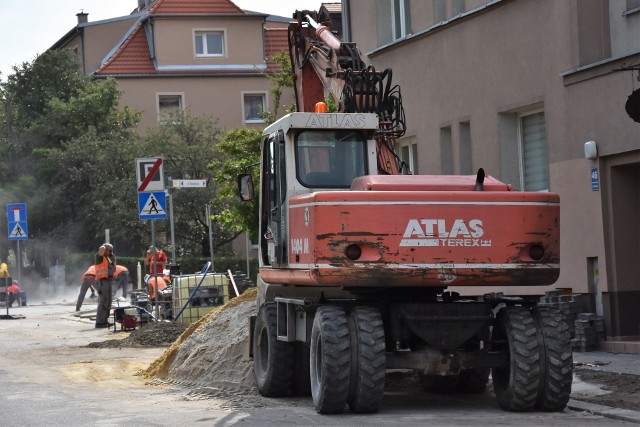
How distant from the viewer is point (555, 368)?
Result: 12.3 metres

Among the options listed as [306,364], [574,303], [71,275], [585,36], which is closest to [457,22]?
[585,36]

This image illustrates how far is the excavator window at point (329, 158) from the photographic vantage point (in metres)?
13.8

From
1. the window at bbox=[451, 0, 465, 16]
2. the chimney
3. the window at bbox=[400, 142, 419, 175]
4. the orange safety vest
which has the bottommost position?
the orange safety vest

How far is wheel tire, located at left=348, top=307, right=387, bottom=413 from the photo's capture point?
479 inches

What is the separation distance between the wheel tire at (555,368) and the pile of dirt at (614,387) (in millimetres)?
552

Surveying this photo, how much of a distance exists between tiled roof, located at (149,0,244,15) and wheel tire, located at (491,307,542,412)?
57475 mm

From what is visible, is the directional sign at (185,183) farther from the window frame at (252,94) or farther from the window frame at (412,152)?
the window frame at (252,94)

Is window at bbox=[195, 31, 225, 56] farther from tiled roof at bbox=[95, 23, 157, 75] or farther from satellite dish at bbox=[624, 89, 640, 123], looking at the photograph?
satellite dish at bbox=[624, 89, 640, 123]

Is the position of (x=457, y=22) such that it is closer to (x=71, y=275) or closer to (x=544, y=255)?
(x=544, y=255)

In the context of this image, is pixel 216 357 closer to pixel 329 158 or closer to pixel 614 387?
pixel 329 158

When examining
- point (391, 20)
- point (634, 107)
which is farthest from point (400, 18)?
point (634, 107)

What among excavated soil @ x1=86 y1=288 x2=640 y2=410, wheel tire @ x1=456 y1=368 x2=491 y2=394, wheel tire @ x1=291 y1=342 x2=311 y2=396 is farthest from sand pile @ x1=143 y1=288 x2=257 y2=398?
wheel tire @ x1=456 y1=368 x2=491 y2=394

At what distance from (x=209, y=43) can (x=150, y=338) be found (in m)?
47.7

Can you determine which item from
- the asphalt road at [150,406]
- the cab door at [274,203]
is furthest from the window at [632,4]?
the asphalt road at [150,406]
